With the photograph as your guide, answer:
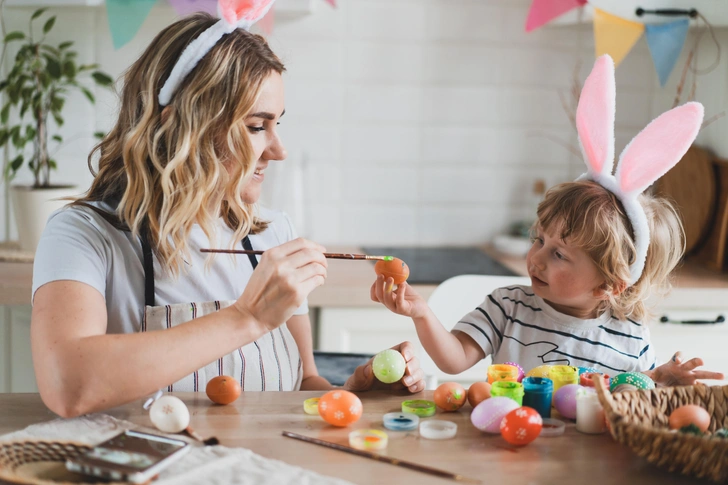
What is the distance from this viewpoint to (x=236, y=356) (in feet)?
4.98

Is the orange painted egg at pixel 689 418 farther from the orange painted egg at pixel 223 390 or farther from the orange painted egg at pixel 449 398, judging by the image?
the orange painted egg at pixel 223 390

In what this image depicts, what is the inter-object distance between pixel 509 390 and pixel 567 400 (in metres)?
0.10

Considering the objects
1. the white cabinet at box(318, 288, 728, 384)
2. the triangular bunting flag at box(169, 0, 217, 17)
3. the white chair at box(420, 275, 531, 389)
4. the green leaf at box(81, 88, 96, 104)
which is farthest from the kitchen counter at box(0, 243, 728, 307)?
the triangular bunting flag at box(169, 0, 217, 17)

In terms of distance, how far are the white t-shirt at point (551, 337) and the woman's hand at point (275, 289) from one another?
1.88 ft

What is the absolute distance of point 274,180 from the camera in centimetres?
284

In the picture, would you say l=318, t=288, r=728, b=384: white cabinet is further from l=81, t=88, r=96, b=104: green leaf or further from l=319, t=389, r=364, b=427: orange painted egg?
l=319, t=389, r=364, b=427: orange painted egg

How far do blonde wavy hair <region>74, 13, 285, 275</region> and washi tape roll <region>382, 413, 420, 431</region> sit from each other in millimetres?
522

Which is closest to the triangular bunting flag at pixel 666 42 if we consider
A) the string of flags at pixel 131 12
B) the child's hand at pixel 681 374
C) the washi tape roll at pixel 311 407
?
the string of flags at pixel 131 12

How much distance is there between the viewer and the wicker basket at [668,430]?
1.00m

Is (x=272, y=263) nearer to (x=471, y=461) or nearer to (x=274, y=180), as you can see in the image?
(x=471, y=461)

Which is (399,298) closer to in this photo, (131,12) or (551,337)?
(551,337)

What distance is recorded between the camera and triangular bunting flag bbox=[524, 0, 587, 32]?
9.03 feet

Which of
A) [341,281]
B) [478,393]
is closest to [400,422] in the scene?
[478,393]

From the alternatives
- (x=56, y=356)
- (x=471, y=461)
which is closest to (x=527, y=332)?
(x=471, y=461)
